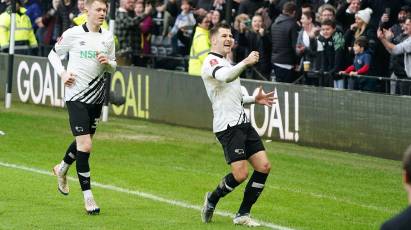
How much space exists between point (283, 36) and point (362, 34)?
72.5 inches

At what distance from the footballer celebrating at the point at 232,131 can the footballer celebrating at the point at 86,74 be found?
47.7 inches

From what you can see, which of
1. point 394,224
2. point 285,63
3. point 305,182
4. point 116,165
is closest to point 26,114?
point 285,63

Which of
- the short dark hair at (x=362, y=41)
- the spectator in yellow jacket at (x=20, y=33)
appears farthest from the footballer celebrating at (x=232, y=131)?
the spectator in yellow jacket at (x=20, y=33)

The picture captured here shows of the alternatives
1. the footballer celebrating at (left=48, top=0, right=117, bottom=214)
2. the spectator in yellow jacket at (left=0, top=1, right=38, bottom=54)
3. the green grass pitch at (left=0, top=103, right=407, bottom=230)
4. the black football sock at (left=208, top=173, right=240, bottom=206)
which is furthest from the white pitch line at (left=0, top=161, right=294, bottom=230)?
the spectator in yellow jacket at (left=0, top=1, right=38, bottom=54)

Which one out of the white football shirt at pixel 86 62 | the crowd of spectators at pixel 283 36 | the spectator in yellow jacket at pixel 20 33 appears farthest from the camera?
the spectator in yellow jacket at pixel 20 33

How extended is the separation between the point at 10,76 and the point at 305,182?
1093 cm

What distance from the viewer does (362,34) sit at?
60.4 feet

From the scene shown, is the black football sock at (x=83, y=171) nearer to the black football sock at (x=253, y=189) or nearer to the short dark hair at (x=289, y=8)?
the black football sock at (x=253, y=189)

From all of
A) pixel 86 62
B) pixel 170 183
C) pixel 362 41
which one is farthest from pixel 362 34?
pixel 86 62

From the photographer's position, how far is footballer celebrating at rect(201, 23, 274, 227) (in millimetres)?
10695

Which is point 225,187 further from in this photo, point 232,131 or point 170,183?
point 170,183

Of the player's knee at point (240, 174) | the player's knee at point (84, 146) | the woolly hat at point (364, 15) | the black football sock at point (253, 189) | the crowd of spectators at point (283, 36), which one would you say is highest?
the woolly hat at point (364, 15)

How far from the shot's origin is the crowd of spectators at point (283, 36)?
60.3 feet

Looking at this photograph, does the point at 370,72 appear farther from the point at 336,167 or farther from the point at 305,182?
the point at 305,182
